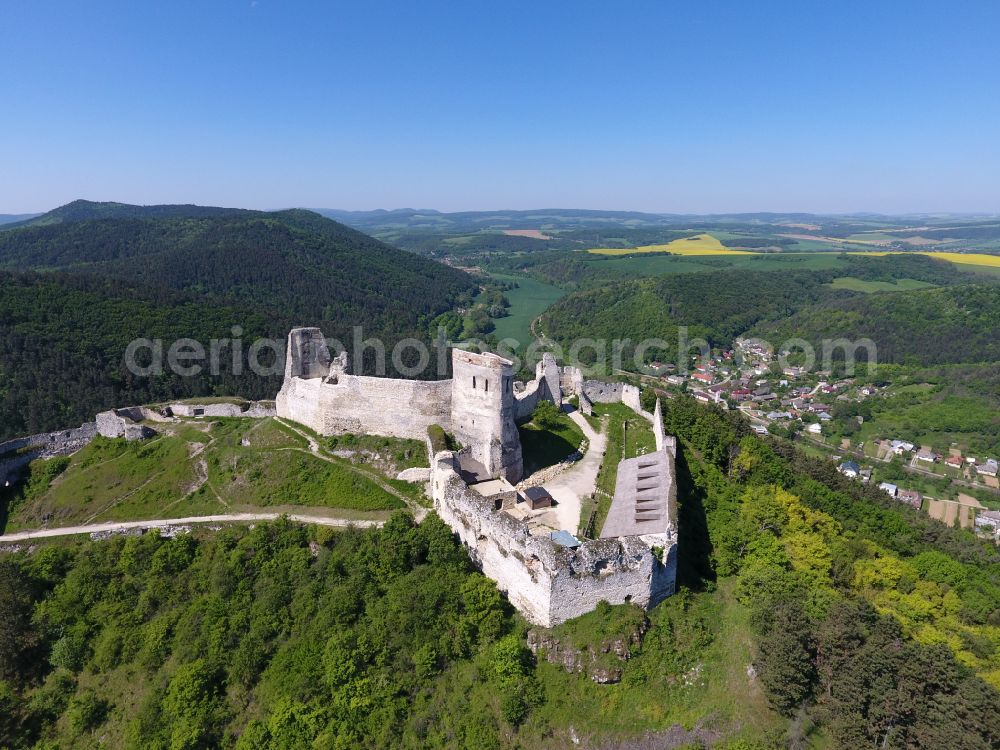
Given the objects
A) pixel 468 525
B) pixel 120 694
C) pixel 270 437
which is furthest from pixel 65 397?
pixel 468 525

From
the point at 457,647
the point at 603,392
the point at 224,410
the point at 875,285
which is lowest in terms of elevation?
the point at 457,647

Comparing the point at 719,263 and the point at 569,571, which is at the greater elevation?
the point at 719,263

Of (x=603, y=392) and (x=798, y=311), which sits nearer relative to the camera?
(x=603, y=392)

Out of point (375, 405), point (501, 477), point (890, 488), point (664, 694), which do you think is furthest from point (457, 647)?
point (890, 488)

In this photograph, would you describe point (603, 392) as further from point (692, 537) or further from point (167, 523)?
point (167, 523)

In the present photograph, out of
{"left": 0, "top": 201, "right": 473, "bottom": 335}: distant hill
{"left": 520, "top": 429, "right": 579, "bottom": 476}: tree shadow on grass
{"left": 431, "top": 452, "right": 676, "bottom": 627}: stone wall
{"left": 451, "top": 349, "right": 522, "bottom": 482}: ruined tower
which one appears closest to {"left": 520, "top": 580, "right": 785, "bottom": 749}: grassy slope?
{"left": 431, "top": 452, "right": 676, "bottom": 627}: stone wall

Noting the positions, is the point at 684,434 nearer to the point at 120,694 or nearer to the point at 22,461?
the point at 120,694
